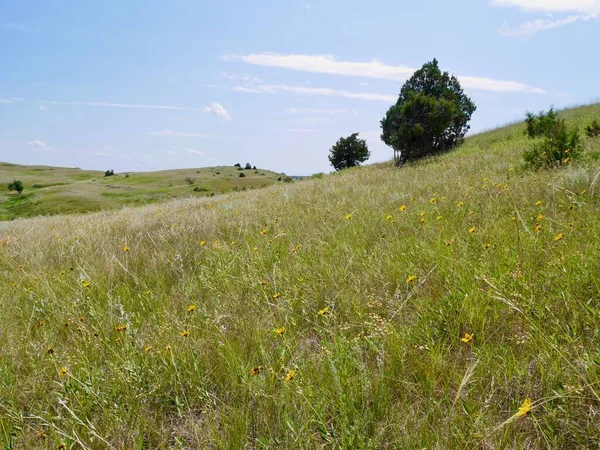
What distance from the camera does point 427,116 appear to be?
2217cm

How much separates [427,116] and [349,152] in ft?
98.8

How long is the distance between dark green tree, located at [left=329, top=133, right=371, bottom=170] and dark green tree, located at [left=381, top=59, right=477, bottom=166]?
81.2ft

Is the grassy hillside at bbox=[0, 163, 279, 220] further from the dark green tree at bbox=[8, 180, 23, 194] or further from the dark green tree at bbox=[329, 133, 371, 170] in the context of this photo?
the dark green tree at bbox=[329, 133, 371, 170]

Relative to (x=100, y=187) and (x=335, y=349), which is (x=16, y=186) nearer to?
(x=100, y=187)

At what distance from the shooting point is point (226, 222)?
5.62m

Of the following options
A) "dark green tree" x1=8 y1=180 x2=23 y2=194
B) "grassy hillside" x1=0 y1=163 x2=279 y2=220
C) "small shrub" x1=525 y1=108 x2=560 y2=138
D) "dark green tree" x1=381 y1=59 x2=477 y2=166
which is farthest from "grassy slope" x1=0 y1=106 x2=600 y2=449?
"dark green tree" x1=8 y1=180 x2=23 y2=194

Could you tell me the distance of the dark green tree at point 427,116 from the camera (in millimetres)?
21969

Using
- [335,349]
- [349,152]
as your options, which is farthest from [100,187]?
[335,349]

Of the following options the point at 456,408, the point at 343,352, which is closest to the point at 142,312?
the point at 343,352

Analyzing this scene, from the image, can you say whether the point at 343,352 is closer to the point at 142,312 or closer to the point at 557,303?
the point at 557,303

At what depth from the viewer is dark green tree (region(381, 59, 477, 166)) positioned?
2197cm

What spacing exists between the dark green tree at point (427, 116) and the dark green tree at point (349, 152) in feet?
81.2

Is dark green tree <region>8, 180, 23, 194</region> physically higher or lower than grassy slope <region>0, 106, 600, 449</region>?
higher

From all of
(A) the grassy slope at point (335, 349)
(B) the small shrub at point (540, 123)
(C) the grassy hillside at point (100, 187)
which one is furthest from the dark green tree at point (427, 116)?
(C) the grassy hillside at point (100, 187)
